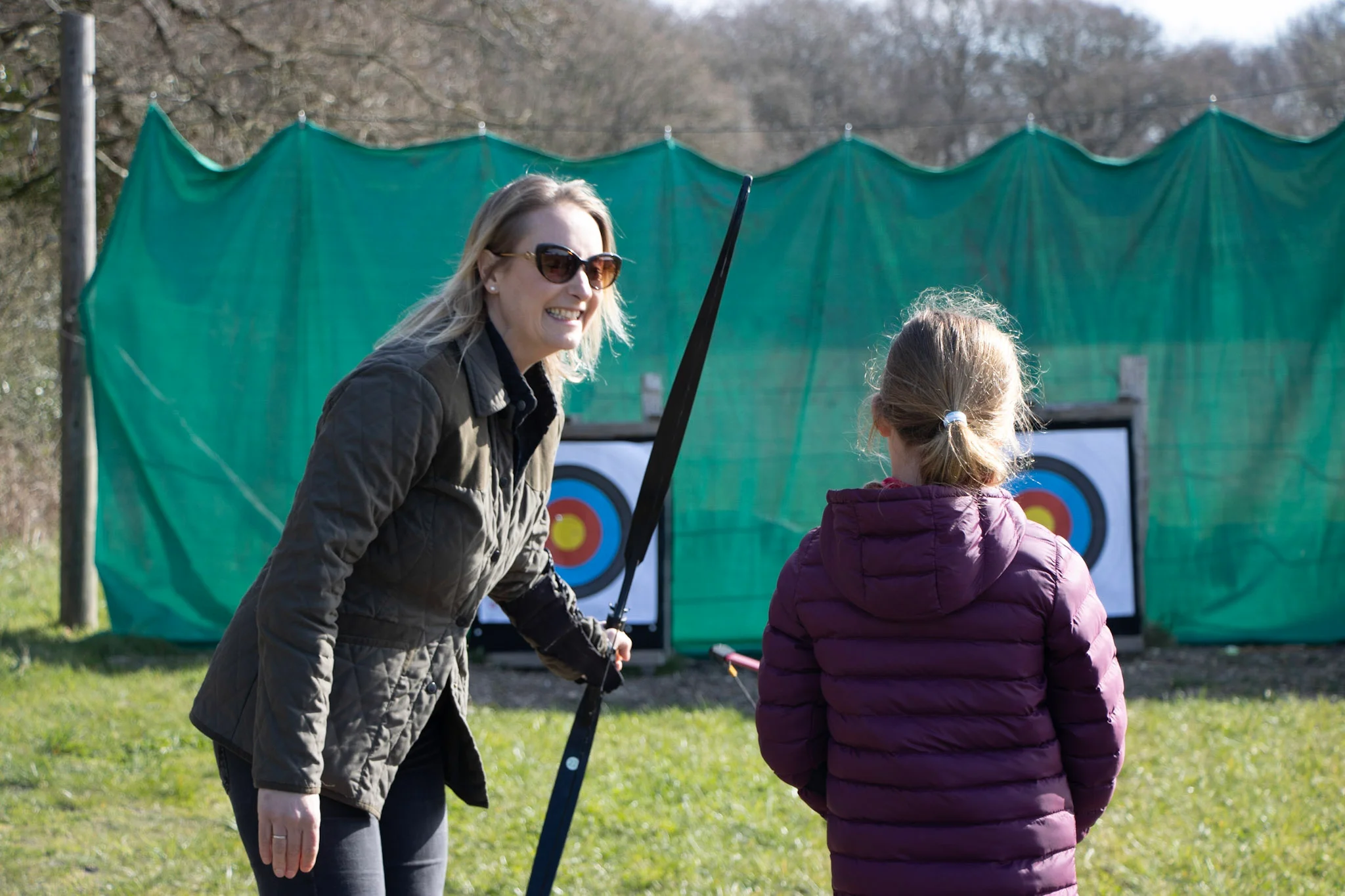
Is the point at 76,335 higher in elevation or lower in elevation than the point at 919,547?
higher

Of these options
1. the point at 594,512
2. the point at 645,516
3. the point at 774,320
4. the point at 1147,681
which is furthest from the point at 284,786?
the point at 774,320

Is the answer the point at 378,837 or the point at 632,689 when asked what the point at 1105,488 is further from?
the point at 378,837

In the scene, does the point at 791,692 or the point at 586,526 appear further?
the point at 586,526

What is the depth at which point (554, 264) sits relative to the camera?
2051 millimetres

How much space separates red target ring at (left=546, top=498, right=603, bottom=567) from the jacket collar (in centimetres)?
398

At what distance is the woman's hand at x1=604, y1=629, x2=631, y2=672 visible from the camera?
239cm

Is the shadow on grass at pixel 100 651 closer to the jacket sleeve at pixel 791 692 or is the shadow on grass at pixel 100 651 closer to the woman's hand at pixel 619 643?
the woman's hand at pixel 619 643

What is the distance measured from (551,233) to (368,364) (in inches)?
16.2

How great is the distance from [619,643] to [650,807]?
1543 mm

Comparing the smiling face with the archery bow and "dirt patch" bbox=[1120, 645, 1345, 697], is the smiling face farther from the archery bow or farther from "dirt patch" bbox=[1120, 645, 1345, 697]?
"dirt patch" bbox=[1120, 645, 1345, 697]

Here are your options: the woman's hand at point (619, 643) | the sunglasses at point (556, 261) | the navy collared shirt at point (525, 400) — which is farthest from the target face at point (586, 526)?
the sunglasses at point (556, 261)

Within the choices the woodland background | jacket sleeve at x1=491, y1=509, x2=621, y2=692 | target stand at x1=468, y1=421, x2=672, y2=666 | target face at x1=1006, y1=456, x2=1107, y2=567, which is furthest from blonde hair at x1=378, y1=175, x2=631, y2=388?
the woodland background

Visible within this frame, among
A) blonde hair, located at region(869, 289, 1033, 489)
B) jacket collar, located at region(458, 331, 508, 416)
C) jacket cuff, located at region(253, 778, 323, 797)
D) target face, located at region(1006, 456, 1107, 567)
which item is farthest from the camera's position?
target face, located at region(1006, 456, 1107, 567)

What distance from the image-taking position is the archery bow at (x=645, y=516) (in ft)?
6.84
